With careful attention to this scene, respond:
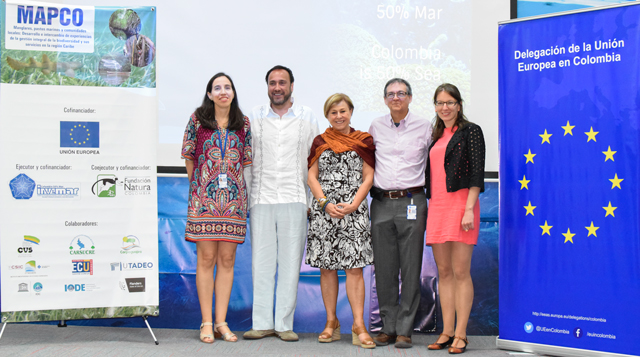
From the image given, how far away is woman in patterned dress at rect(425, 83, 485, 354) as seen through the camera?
2.91m

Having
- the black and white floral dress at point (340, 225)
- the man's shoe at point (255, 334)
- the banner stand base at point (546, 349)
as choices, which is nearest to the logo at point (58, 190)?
the man's shoe at point (255, 334)

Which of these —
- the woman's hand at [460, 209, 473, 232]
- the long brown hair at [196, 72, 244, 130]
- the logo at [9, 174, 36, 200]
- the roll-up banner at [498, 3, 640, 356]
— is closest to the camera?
the roll-up banner at [498, 3, 640, 356]

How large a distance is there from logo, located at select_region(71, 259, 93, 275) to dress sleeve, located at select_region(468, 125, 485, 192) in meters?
2.27

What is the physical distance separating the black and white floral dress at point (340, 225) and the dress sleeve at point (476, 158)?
0.66 m

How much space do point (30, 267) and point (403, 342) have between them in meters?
2.22

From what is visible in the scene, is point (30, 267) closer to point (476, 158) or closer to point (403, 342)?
point (403, 342)

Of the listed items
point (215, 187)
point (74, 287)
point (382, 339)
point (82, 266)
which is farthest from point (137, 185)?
point (382, 339)

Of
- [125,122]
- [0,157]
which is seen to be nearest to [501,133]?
[125,122]

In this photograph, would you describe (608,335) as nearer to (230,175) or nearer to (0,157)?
(230,175)

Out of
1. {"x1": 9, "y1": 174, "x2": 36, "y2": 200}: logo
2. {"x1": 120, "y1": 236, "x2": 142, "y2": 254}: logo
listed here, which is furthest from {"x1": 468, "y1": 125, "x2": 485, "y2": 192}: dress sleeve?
{"x1": 9, "y1": 174, "x2": 36, "y2": 200}: logo

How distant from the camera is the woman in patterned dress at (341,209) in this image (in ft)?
10.1

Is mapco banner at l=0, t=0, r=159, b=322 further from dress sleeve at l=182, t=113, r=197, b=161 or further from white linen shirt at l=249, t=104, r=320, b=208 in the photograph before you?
white linen shirt at l=249, t=104, r=320, b=208

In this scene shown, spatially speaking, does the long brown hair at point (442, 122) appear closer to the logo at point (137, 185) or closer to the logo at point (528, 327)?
the logo at point (528, 327)

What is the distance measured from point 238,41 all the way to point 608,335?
3.04 meters
